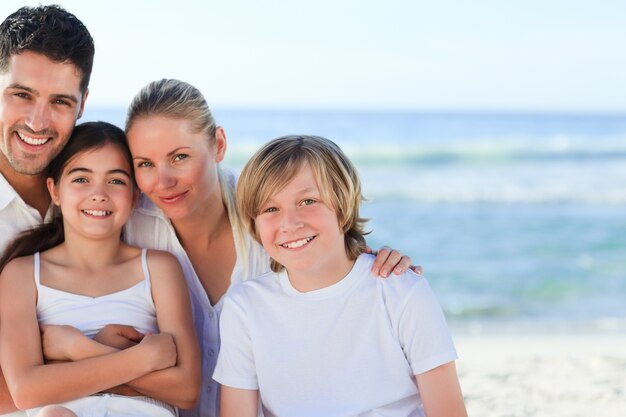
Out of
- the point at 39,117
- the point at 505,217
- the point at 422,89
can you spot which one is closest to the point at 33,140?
the point at 39,117

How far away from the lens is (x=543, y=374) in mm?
6270

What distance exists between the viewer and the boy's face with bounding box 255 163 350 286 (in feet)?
10.1

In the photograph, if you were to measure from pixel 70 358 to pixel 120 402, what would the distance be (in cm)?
26

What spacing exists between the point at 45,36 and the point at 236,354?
5.33ft

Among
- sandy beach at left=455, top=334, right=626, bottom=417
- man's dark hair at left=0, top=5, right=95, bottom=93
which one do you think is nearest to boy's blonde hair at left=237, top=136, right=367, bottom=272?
man's dark hair at left=0, top=5, right=95, bottom=93

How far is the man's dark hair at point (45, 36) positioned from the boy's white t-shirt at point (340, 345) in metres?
1.35

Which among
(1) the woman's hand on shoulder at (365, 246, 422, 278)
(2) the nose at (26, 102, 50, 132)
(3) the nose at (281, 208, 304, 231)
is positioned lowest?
(1) the woman's hand on shoulder at (365, 246, 422, 278)

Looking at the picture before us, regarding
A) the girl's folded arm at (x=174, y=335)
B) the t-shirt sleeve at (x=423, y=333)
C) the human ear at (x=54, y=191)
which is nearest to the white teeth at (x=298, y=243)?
the t-shirt sleeve at (x=423, y=333)

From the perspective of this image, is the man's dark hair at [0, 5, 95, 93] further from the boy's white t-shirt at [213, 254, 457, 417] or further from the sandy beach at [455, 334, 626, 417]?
the sandy beach at [455, 334, 626, 417]

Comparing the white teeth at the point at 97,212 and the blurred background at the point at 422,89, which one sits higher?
the blurred background at the point at 422,89

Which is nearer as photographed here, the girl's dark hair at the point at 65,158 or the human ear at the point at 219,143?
the girl's dark hair at the point at 65,158

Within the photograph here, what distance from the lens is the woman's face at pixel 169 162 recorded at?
351cm

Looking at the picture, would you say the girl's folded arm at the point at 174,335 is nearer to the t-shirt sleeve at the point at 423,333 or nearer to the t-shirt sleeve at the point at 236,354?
the t-shirt sleeve at the point at 236,354

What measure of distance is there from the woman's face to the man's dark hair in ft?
1.43
